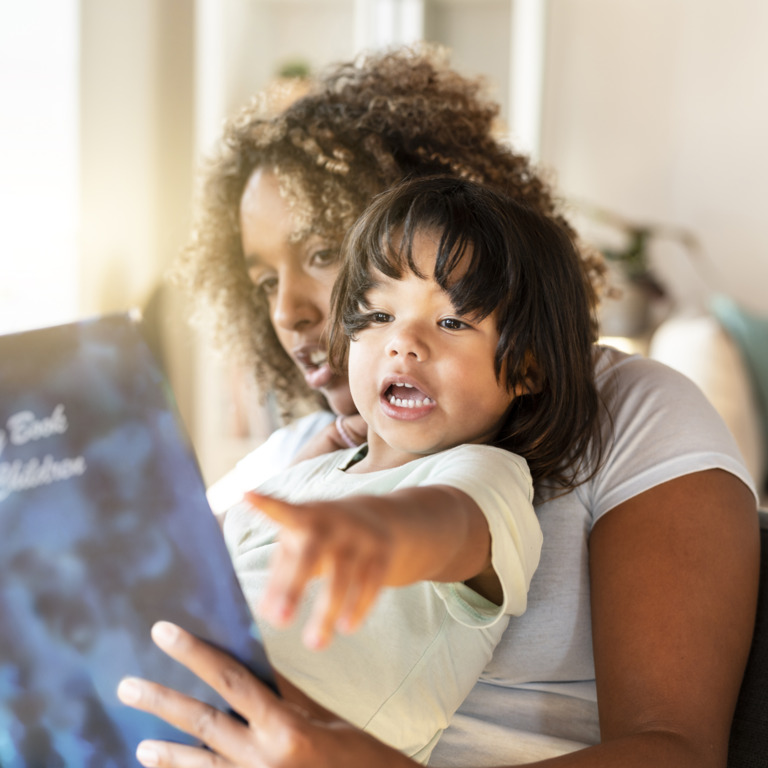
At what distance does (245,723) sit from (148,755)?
0.07 meters

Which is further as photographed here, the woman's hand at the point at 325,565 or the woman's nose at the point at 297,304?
the woman's nose at the point at 297,304

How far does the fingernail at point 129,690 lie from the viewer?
1.68ft

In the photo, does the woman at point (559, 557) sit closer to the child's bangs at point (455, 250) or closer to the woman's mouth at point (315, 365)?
the woman's mouth at point (315, 365)

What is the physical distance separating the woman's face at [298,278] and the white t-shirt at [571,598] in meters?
0.39

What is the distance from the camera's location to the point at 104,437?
48cm

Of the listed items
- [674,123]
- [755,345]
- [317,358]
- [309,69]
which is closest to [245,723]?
[317,358]

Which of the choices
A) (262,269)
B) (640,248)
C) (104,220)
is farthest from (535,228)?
(640,248)

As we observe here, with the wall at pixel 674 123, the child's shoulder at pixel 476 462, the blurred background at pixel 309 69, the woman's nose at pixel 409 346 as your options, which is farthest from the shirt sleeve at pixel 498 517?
the wall at pixel 674 123

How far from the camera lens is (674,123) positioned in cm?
358

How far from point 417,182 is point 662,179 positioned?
3.11 metres

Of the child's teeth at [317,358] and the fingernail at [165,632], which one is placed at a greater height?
the fingernail at [165,632]

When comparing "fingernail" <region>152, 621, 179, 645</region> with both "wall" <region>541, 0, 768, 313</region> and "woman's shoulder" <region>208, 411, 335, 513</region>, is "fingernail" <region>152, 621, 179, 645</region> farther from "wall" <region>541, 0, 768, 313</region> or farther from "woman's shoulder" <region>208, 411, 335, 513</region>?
"wall" <region>541, 0, 768, 313</region>

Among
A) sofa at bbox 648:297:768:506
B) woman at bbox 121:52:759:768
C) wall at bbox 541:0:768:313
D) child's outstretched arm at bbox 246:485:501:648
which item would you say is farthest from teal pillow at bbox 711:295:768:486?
child's outstretched arm at bbox 246:485:501:648

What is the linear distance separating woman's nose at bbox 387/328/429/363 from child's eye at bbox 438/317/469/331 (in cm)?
3
